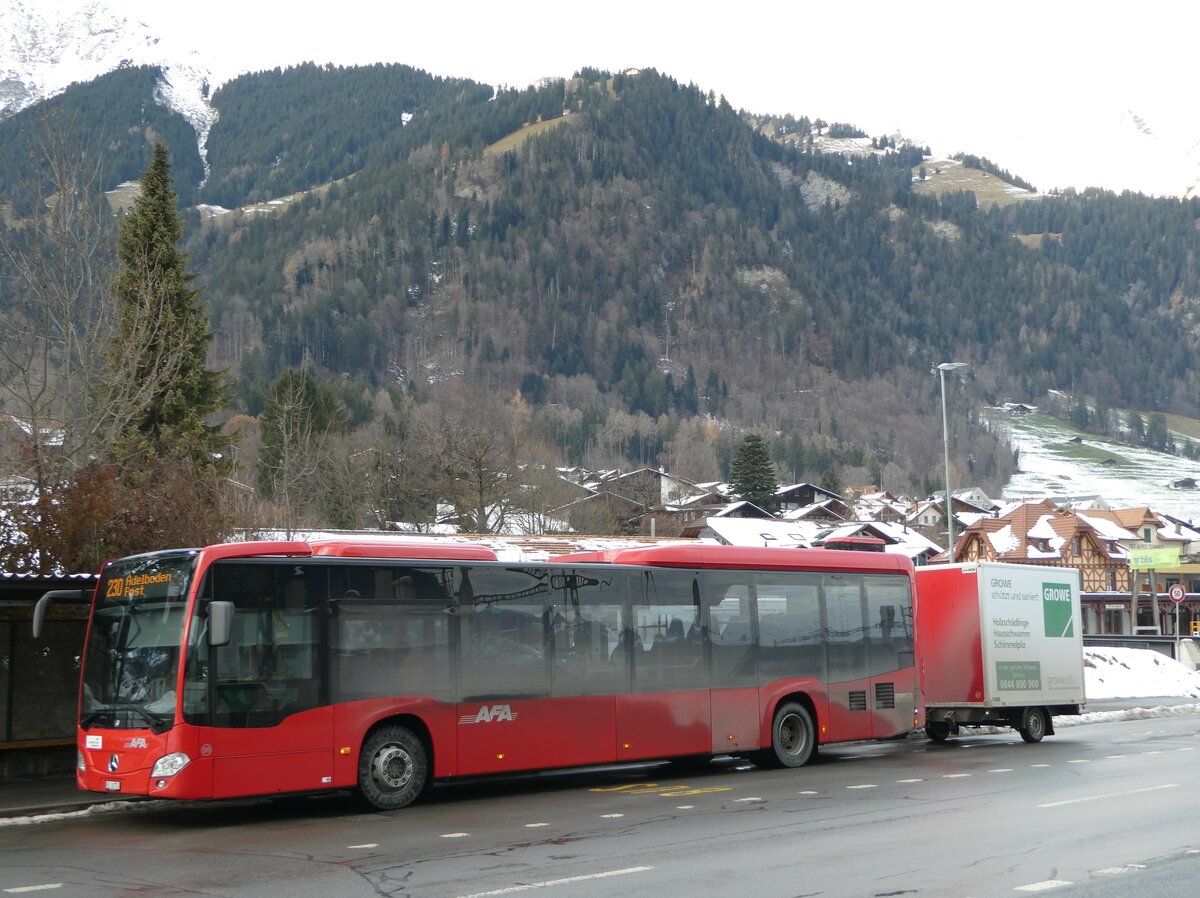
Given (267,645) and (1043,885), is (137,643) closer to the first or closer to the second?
(267,645)

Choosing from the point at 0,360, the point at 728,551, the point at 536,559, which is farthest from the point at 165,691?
the point at 0,360

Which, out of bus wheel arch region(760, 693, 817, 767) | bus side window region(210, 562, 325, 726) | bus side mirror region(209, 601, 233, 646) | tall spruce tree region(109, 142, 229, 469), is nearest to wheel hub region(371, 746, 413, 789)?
bus side window region(210, 562, 325, 726)

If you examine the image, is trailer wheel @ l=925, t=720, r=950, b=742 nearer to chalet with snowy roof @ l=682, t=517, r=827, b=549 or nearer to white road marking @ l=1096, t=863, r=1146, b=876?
white road marking @ l=1096, t=863, r=1146, b=876

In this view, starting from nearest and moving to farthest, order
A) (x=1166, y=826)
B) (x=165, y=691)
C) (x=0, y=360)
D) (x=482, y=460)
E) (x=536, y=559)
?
(x=1166, y=826), (x=165, y=691), (x=536, y=559), (x=0, y=360), (x=482, y=460)

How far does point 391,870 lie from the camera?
35.7 ft

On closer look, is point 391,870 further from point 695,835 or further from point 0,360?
point 0,360

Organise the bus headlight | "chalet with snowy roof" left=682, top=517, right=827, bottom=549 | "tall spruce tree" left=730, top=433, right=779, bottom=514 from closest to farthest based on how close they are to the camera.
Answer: the bus headlight
"chalet with snowy roof" left=682, top=517, right=827, bottom=549
"tall spruce tree" left=730, top=433, right=779, bottom=514

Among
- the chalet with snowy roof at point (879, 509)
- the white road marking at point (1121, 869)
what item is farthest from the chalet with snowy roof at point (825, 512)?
the white road marking at point (1121, 869)

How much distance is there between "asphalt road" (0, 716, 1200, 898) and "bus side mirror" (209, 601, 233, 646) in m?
2.02

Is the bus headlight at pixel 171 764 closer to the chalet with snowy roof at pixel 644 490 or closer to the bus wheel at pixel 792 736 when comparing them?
the bus wheel at pixel 792 736

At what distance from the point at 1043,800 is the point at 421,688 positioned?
7.32 meters

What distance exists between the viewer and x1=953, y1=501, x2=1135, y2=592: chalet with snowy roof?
4043 inches

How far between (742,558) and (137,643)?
29.1ft

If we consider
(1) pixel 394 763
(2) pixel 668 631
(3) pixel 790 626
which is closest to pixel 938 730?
(3) pixel 790 626
